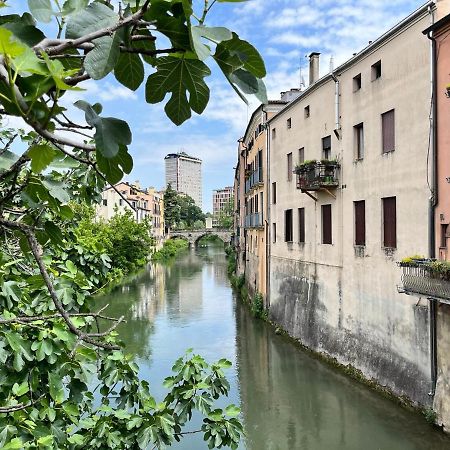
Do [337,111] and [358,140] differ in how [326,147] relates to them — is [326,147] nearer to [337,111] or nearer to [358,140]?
[337,111]

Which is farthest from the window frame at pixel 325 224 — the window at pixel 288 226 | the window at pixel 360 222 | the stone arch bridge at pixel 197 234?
the stone arch bridge at pixel 197 234

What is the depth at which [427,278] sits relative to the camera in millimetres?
10742

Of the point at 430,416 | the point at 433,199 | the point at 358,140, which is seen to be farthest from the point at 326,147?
the point at 430,416

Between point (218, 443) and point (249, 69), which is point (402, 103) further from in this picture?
point (249, 69)

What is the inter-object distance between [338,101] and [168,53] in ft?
A: 52.1

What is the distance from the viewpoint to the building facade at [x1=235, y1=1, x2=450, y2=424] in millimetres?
11656

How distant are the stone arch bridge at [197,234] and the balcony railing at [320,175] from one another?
61704mm

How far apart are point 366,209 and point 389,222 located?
Answer: 1.19 m

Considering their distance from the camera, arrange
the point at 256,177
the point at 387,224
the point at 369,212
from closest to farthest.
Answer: the point at 387,224 < the point at 369,212 < the point at 256,177

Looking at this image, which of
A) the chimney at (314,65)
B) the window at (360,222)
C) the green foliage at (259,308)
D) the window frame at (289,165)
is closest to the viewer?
the window at (360,222)

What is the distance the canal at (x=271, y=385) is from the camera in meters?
11.2

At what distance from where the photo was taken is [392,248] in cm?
1305

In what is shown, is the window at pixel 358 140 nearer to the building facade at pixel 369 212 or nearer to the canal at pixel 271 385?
the building facade at pixel 369 212

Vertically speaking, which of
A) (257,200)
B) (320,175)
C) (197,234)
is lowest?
(197,234)
